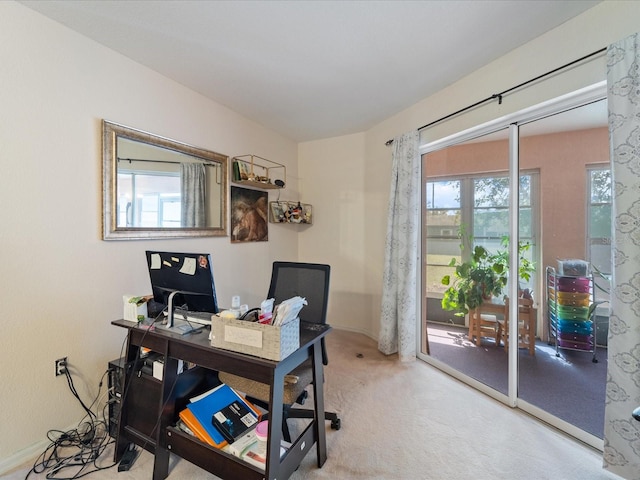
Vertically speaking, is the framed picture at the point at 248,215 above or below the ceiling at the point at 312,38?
below

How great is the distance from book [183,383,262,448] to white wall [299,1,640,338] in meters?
2.08

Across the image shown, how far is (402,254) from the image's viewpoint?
9.14 feet

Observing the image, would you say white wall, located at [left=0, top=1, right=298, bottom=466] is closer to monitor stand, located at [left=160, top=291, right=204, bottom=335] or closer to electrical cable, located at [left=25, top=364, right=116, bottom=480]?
electrical cable, located at [left=25, top=364, right=116, bottom=480]

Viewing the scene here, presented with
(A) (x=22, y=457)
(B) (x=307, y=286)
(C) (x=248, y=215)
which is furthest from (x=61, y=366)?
(C) (x=248, y=215)

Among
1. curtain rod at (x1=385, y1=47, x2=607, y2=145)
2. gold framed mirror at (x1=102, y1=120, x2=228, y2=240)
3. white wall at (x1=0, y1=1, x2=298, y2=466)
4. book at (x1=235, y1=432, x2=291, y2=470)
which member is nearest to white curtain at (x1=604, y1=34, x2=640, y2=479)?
curtain rod at (x1=385, y1=47, x2=607, y2=145)

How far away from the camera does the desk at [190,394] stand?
3.86 ft

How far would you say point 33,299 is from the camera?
62.2 inches

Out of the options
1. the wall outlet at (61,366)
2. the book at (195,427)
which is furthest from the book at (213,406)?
the wall outlet at (61,366)

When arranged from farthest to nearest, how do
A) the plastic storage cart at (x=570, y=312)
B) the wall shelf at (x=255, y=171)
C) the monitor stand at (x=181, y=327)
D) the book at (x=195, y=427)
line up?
the wall shelf at (x=255, y=171) → the plastic storage cart at (x=570, y=312) → the monitor stand at (x=181, y=327) → the book at (x=195, y=427)

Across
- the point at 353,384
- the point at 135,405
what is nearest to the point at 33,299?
the point at 135,405

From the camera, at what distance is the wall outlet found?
1.67 meters

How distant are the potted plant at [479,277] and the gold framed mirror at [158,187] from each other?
2.29 m

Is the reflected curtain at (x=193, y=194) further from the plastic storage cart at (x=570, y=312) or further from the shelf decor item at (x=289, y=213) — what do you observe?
the plastic storage cart at (x=570, y=312)

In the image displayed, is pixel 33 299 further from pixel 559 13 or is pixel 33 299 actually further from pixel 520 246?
pixel 559 13
